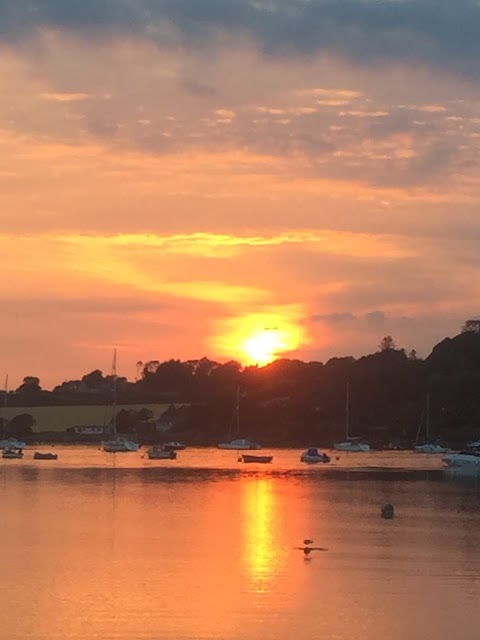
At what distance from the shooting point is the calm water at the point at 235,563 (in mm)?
31406

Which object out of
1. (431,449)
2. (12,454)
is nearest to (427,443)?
(431,449)

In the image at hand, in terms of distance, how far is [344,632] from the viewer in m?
30.8

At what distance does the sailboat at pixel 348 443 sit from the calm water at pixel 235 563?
82.0m

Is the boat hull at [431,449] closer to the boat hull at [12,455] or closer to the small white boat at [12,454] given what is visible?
the small white boat at [12,454]

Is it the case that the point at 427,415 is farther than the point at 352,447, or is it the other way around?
the point at 427,415

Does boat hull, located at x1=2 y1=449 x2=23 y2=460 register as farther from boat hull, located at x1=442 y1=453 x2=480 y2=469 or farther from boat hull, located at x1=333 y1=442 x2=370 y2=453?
boat hull, located at x1=333 y1=442 x2=370 y2=453

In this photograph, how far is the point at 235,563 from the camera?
141 ft

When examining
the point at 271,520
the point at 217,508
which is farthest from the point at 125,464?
the point at 271,520

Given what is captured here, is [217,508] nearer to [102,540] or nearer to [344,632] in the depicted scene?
[102,540]

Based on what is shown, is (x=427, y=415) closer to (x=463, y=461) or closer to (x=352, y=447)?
(x=352, y=447)

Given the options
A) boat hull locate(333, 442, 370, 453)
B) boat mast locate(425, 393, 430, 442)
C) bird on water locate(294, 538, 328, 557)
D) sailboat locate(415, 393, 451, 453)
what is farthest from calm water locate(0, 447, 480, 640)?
boat mast locate(425, 393, 430, 442)

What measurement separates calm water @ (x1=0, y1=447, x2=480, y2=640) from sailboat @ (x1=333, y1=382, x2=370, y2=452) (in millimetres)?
81964

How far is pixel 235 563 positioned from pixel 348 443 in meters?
133

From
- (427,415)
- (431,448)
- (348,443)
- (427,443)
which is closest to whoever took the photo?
(431,448)
